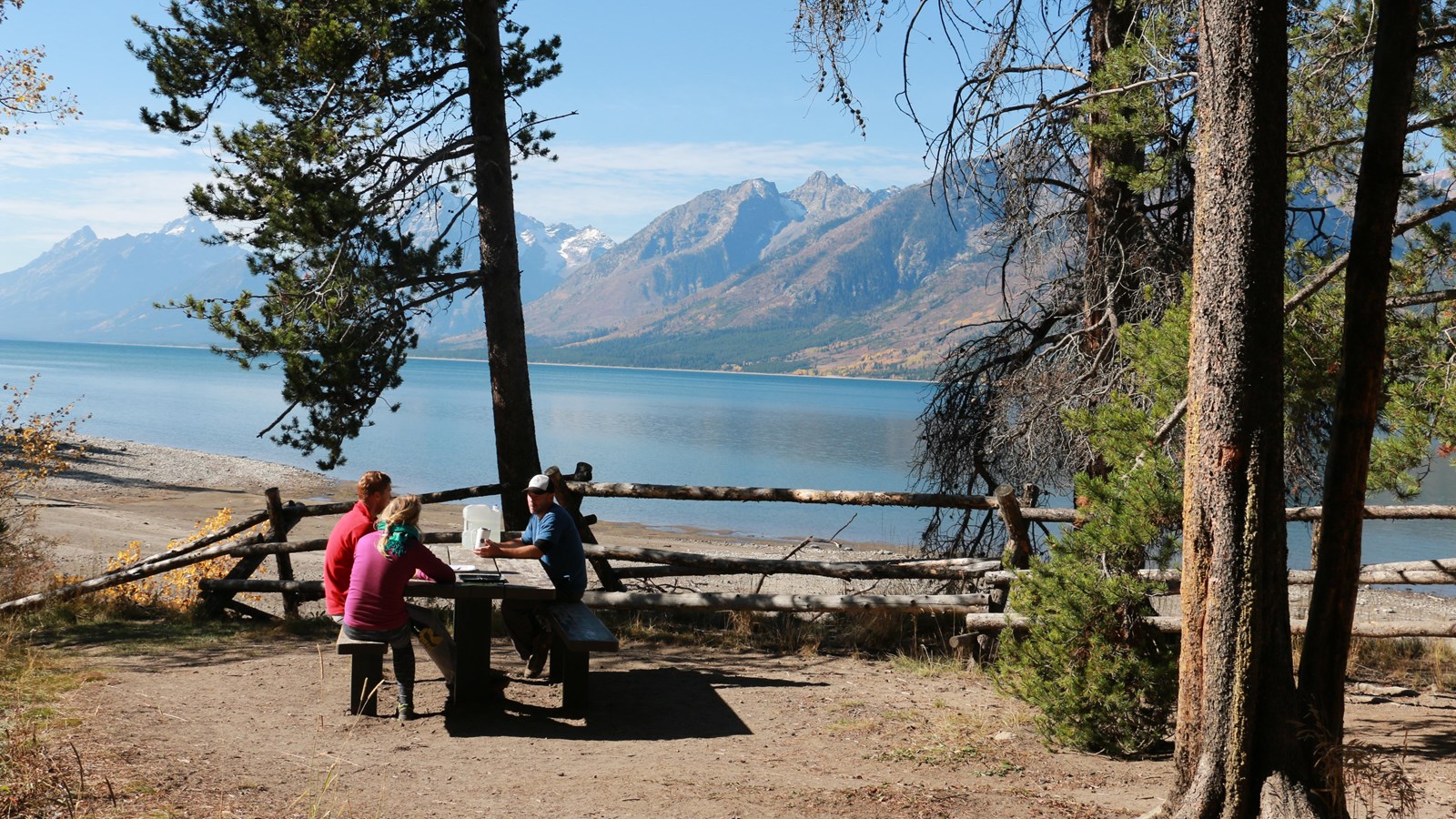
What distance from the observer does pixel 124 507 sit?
79.6 feet

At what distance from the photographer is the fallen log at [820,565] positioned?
318 inches

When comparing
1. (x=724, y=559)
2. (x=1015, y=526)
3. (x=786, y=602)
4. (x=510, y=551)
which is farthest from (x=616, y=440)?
(x=510, y=551)

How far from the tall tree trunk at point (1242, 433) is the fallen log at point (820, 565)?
4.00 m

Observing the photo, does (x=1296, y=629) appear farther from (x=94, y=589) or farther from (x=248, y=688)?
(x=94, y=589)

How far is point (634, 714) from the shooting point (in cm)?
631

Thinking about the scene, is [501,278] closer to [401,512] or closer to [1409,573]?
[401,512]

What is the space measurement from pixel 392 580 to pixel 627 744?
1.54 metres

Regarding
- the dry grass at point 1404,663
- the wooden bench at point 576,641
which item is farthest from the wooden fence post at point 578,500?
the dry grass at point 1404,663

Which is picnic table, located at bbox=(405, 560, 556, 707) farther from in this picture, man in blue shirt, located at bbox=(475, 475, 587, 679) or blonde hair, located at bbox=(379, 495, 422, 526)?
blonde hair, located at bbox=(379, 495, 422, 526)

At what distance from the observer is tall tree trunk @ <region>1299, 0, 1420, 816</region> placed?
3.81 m

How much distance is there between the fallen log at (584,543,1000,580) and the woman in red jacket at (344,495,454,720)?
9.14 feet

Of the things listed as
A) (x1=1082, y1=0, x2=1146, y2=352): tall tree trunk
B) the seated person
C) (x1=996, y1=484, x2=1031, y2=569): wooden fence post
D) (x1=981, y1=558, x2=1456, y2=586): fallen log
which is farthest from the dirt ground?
(x1=1082, y1=0, x2=1146, y2=352): tall tree trunk

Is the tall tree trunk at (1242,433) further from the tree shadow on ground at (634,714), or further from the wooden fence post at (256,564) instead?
the wooden fence post at (256,564)

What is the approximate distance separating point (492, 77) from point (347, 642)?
5917 millimetres
